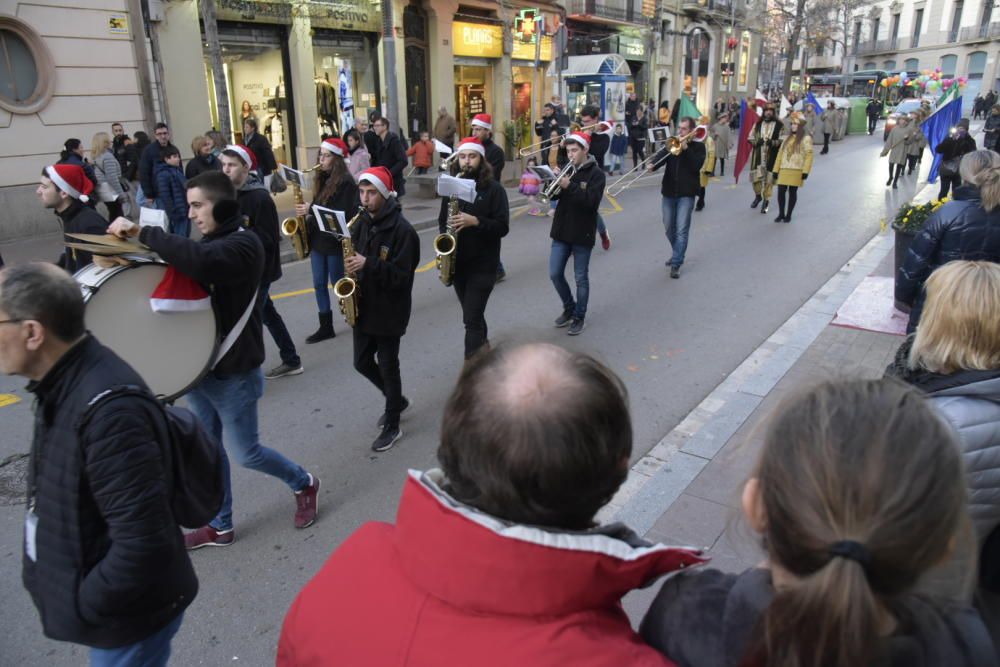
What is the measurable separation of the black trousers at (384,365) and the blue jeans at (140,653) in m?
2.49

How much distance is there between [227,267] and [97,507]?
161cm

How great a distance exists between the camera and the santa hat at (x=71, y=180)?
4223 millimetres

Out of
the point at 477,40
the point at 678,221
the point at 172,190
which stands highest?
the point at 477,40

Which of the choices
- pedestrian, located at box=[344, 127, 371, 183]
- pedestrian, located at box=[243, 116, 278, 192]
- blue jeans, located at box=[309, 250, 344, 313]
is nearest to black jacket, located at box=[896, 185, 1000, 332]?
blue jeans, located at box=[309, 250, 344, 313]

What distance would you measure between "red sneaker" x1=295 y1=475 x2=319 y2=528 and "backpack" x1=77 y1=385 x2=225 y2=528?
160 cm

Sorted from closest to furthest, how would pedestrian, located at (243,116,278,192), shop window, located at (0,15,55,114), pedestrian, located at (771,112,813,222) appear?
shop window, located at (0,15,55,114)
pedestrian, located at (243,116,278,192)
pedestrian, located at (771,112,813,222)

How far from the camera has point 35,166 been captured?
11.5 meters

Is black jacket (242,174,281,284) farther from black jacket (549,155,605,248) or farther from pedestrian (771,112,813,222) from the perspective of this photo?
pedestrian (771,112,813,222)

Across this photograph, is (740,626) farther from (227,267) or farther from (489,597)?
(227,267)

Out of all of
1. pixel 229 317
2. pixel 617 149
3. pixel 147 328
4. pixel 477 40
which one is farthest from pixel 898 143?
pixel 147 328

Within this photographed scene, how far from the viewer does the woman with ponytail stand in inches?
35.1

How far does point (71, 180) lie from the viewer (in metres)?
4.31

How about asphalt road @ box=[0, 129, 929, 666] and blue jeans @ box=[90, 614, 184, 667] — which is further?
asphalt road @ box=[0, 129, 929, 666]

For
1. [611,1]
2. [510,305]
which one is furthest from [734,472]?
[611,1]
